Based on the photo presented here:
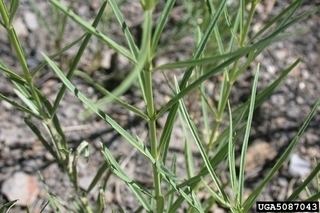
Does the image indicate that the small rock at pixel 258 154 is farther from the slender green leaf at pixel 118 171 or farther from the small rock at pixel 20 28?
the small rock at pixel 20 28

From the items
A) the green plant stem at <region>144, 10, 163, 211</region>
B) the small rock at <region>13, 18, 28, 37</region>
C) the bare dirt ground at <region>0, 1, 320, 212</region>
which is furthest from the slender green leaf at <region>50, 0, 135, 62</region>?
the small rock at <region>13, 18, 28, 37</region>

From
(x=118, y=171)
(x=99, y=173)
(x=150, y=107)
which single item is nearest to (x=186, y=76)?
(x=150, y=107)

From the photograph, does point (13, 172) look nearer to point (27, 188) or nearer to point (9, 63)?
point (27, 188)

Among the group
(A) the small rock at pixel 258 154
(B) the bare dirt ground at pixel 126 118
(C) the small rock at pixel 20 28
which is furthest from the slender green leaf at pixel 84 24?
(C) the small rock at pixel 20 28

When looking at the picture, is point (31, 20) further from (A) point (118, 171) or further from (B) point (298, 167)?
(A) point (118, 171)

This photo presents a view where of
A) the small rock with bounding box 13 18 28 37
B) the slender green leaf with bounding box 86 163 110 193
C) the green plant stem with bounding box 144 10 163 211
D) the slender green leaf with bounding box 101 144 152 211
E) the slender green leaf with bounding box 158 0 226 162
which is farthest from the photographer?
the small rock with bounding box 13 18 28 37

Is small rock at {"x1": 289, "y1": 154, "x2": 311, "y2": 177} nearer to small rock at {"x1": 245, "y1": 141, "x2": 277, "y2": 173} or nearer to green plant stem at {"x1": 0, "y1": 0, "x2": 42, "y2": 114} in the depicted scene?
small rock at {"x1": 245, "y1": 141, "x2": 277, "y2": 173}

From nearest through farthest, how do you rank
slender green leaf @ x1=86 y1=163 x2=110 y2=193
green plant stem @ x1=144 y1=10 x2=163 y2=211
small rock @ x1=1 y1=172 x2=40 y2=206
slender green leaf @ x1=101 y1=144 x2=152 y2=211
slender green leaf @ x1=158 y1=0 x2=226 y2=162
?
1. green plant stem @ x1=144 y1=10 x2=163 y2=211
2. slender green leaf @ x1=158 y1=0 x2=226 y2=162
3. slender green leaf @ x1=101 y1=144 x2=152 y2=211
4. slender green leaf @ x1=86 y1=163 x2=110 y2=193
5. small rock @ x1=1 y1=172 x2=40 y2=206

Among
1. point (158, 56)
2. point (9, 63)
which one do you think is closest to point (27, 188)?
point (9, 63)
